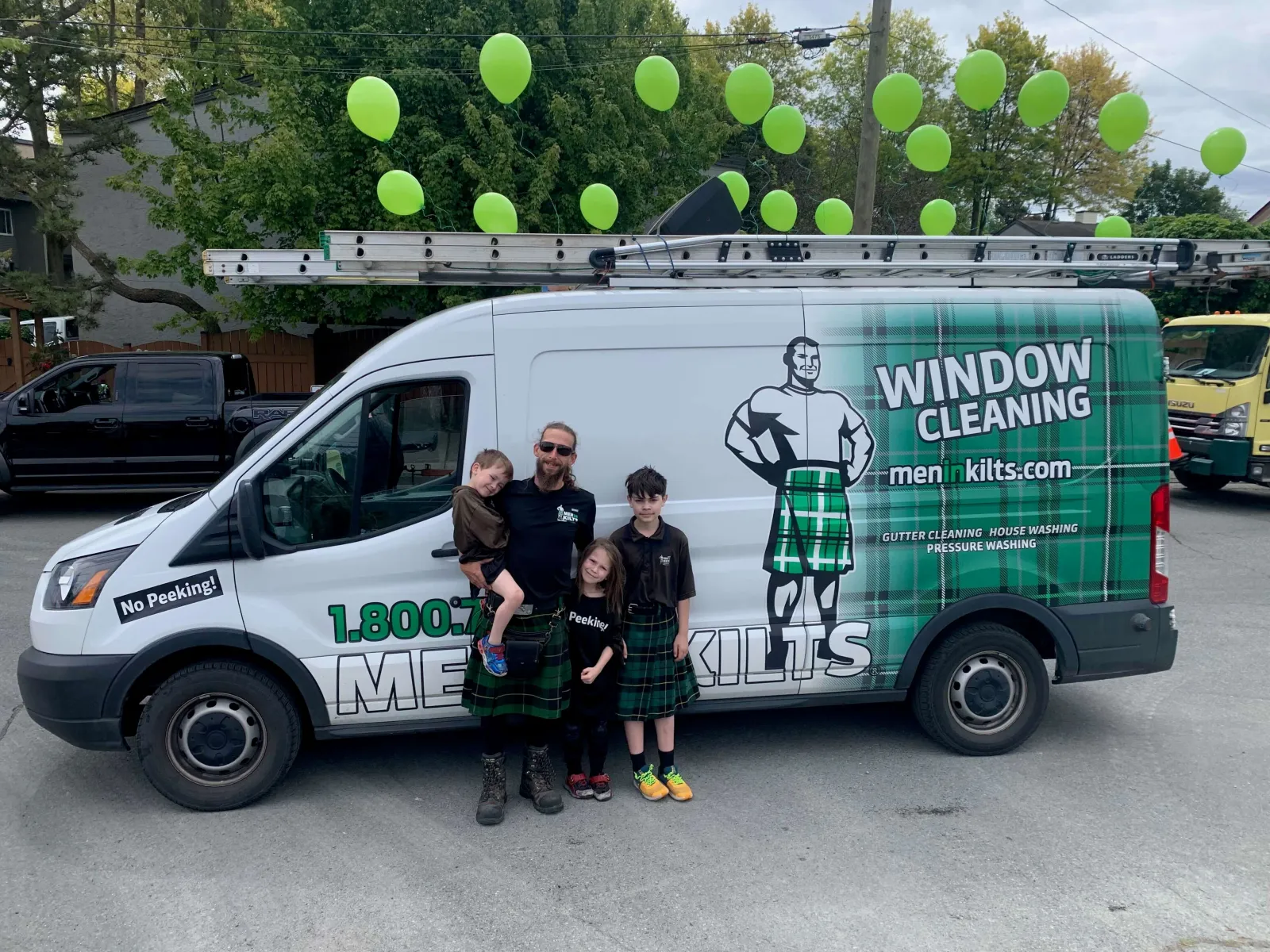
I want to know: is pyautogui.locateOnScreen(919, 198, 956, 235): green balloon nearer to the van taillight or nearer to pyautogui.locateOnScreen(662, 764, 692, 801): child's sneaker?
the van taillight

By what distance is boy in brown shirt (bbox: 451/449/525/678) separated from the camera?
12.8 ft

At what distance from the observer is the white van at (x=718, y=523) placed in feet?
13.5

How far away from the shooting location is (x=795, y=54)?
3925cm

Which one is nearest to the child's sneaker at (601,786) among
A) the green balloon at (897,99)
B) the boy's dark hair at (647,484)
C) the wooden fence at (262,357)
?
the boy's dark hair at (647,484)

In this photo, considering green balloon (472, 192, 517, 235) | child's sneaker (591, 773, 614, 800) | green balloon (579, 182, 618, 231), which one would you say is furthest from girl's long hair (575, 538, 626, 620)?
green balloon (579, 182, 618, 231)

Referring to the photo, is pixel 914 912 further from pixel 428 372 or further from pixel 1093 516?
pixel 428 372

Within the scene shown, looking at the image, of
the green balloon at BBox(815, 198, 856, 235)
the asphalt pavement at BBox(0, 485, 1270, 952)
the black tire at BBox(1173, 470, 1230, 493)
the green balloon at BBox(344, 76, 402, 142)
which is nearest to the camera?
the asphalt pavement at BBox(0, 485, 1270, 952)

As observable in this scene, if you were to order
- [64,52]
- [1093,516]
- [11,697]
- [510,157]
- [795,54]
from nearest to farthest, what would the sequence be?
[1093,516] → [11,697] → [510,157] → [64,52] → [795,54]

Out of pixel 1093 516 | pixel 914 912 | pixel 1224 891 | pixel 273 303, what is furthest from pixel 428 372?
pixel 273 303

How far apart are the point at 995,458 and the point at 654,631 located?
6.14 ft

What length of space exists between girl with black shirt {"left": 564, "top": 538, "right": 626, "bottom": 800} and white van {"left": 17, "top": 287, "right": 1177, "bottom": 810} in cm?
32

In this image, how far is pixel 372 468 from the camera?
165 inches

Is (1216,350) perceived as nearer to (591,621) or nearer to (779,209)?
(779,209)

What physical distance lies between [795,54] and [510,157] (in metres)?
29.8
